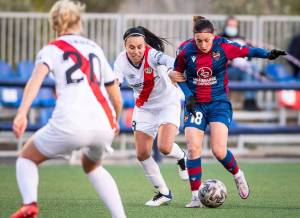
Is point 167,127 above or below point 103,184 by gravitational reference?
below

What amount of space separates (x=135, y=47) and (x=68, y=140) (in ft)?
9.75

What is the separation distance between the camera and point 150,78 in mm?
10461

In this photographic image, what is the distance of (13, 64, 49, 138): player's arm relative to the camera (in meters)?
7.23

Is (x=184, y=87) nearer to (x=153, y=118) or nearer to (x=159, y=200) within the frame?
(x=153, y=118)

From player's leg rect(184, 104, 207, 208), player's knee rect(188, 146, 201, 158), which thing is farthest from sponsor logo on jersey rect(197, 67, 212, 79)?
player's knee rect(188, 146, 201, 158)

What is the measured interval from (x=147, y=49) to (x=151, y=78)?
34 cm

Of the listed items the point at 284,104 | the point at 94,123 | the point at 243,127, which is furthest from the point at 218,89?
the point at 284,104

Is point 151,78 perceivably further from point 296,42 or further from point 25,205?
point 296,42

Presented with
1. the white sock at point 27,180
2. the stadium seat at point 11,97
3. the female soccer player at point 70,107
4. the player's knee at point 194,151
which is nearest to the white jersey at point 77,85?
the female soccer player at point 70,107

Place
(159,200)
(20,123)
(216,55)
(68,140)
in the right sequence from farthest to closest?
(159,200)
(216,55)
(68,140)
(20,123)

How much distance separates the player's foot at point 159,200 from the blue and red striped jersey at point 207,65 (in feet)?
3.66

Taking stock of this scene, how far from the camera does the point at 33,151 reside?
752 cm

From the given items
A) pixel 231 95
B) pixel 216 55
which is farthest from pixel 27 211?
pixel 231 95

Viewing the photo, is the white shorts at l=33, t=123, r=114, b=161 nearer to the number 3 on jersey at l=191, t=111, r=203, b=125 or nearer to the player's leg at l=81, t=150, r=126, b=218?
the player's leg at l=81, t=150, r=126, b=218
